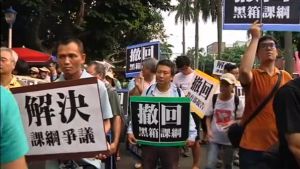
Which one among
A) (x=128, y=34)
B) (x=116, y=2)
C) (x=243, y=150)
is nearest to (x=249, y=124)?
(x=243, y=150)

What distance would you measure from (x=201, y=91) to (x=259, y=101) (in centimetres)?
289

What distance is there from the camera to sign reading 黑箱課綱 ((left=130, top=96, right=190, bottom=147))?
14.2ft

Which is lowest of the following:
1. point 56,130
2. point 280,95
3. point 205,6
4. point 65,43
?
point 56,130

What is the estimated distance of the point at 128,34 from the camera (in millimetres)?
27156

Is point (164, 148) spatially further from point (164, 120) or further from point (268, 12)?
point (268, 12)

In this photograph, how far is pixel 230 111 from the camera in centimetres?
519

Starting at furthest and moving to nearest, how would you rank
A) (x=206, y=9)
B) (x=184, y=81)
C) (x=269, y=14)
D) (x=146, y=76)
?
(x=206, y=9), (x=184, y=81), (x=146, y=76), (x=269, y=14)

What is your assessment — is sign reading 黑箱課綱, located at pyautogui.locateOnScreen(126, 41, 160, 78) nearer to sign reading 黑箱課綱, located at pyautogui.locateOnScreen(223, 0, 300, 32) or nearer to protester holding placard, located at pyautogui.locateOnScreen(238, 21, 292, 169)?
sign reading 黑箱課綱, located at pyautogui.locateOnScreen(223, 0, 300, 32)

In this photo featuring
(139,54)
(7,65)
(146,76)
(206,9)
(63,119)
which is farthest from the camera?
(206,9)

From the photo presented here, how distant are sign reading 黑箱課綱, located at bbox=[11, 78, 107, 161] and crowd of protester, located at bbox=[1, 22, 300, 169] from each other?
118 millimetres

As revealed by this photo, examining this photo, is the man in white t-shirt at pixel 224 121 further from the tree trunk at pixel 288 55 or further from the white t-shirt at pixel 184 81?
the tree trunk at pixel 288 55

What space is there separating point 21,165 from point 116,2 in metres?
20.7

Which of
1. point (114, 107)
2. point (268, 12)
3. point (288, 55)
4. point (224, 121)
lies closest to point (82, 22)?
point (288, 55)

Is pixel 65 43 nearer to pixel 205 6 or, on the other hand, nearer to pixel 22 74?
pixel 22 74
